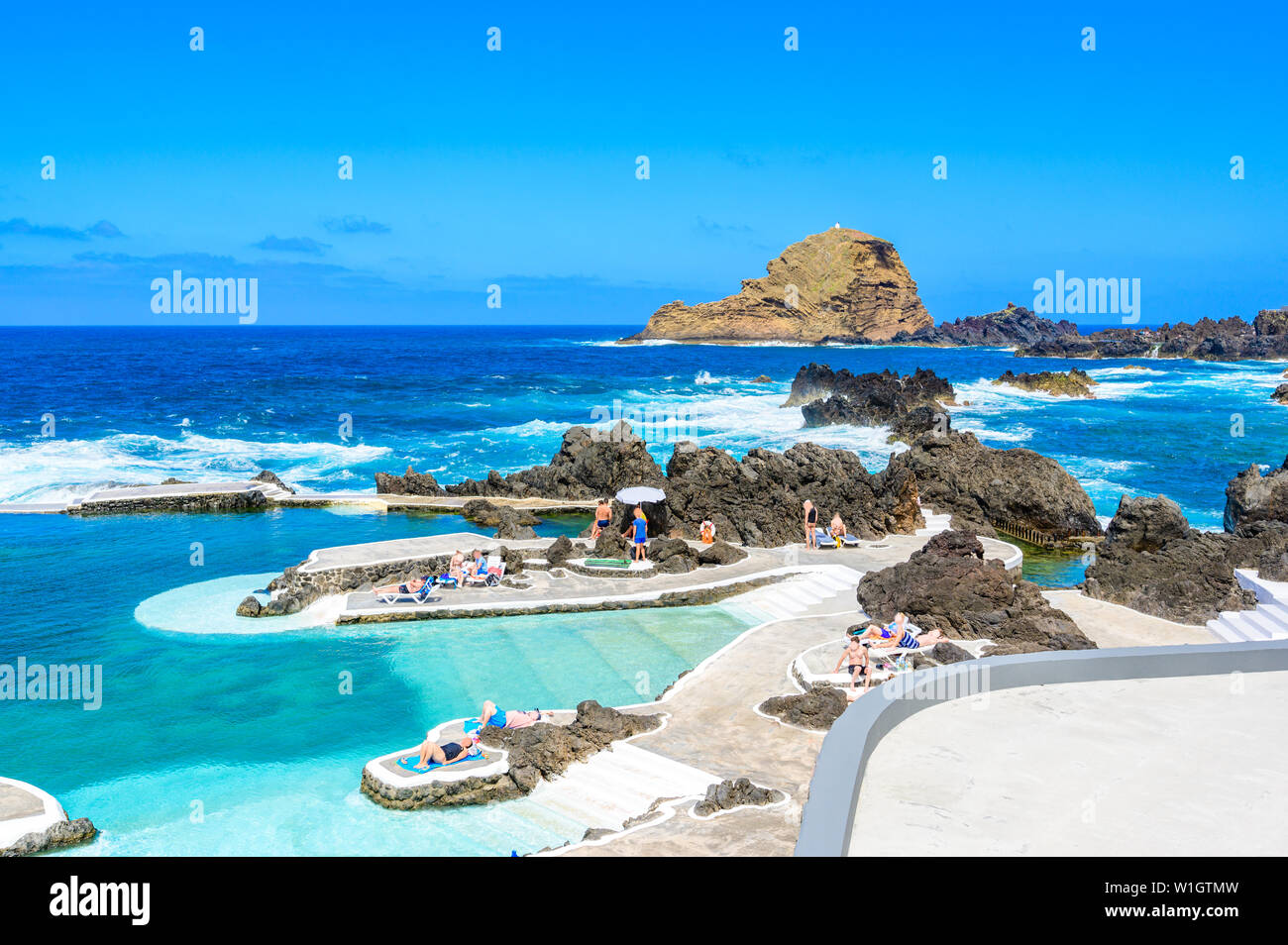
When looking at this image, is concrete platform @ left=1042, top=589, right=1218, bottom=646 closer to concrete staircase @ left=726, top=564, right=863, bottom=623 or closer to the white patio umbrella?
concrete staircase @ left=726, top=564, right=863, bottom=623

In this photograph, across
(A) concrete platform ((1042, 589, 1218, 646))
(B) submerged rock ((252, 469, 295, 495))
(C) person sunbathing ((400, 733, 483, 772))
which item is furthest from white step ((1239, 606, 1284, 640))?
(B) submerged rock ((252, 469, 295, 495))

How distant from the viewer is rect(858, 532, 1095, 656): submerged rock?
1683 centimetres

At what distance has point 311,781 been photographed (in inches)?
520

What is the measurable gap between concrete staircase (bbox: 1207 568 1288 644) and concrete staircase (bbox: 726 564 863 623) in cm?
658

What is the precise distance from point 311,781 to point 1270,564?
1741 cm

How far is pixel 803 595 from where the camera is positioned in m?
21.5

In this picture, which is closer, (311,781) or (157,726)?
(311,781)

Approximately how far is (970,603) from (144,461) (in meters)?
40.0

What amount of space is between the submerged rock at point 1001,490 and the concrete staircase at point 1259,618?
10.7 meters

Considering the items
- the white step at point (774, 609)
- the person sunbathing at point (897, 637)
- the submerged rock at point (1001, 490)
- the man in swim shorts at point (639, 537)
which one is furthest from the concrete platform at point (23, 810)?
the submerged rock at point (1001, 490)

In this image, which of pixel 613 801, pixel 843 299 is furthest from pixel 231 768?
→ pixel 843 299

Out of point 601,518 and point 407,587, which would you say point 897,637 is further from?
point 601,518
